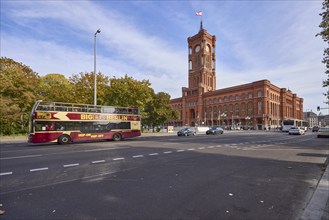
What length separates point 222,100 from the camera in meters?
102

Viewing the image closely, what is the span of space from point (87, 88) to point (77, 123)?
59.6 ft

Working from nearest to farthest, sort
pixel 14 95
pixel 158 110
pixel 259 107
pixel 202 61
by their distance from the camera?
pixel 14 95
pixel 158 110
pixel 259 107
pixel 202 61

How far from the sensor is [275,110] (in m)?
93.8

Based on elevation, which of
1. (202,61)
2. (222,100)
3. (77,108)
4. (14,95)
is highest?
(202,61)

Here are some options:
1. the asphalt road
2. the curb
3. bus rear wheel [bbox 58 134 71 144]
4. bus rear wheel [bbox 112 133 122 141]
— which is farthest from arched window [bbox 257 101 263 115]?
the curb

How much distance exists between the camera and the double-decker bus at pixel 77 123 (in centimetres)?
1741

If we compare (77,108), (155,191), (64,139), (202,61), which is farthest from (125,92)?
(202,61)

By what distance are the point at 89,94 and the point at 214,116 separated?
80.3 m

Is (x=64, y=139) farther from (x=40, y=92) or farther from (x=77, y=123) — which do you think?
(x=40, y=92)

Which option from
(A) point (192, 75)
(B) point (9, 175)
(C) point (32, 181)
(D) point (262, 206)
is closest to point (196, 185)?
(D) point (262, 206)

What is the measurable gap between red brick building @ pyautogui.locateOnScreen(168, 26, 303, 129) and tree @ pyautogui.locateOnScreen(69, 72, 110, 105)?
60.7 m

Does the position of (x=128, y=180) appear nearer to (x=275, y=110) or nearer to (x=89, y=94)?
(x=89, y=94)

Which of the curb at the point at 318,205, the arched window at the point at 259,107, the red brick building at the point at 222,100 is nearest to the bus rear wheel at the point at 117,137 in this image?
the curb at the point at 318,205

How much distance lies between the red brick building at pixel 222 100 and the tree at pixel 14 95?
70702 millimetres
